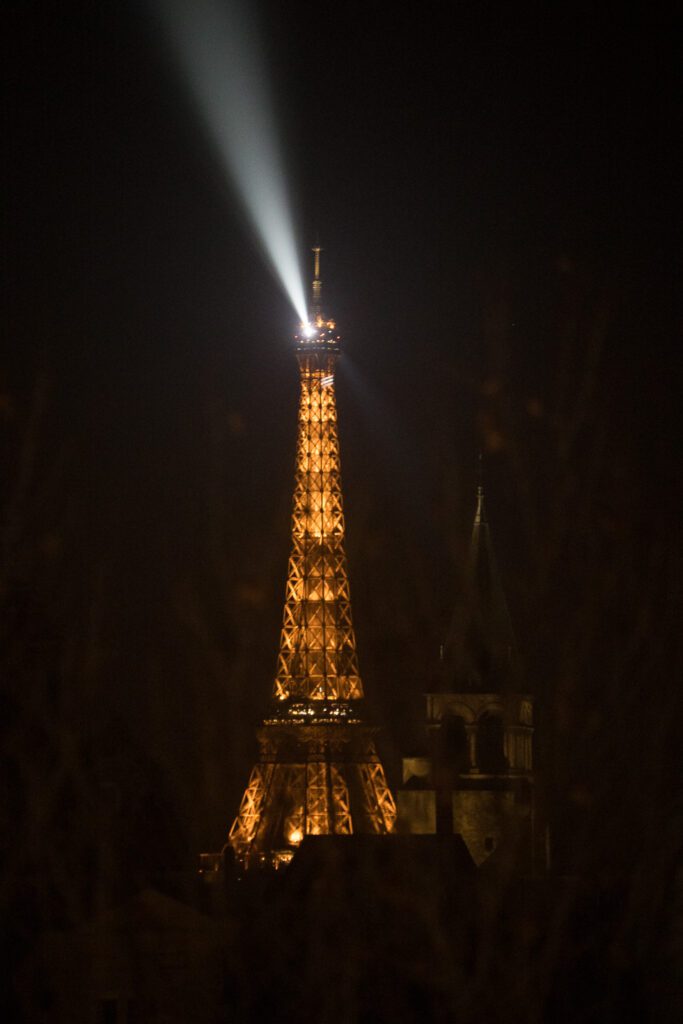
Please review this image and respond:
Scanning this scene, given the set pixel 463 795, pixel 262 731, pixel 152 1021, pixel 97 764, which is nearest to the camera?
pixel 152 1021

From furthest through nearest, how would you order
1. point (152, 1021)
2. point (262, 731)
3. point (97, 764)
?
point (262, 731), point (97, 764), point (152, 1021)

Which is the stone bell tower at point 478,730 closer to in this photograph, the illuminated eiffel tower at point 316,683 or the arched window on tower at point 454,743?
the arched window on tower at point 454,743

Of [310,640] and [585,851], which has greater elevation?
[310,640]

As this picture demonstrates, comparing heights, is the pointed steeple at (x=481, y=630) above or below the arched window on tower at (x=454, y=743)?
above

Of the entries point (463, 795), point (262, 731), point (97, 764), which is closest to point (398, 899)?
point (97, 764)

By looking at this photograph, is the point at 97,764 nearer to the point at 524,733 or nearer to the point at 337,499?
the point at 524,733

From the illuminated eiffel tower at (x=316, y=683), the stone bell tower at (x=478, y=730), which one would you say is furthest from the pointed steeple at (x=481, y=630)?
the illuminated eiffel tower at (x=316, y=683)

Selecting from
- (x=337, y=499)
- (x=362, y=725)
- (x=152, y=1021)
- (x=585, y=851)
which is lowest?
(x=152, y=1021)

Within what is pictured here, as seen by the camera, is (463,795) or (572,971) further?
(463,795)
